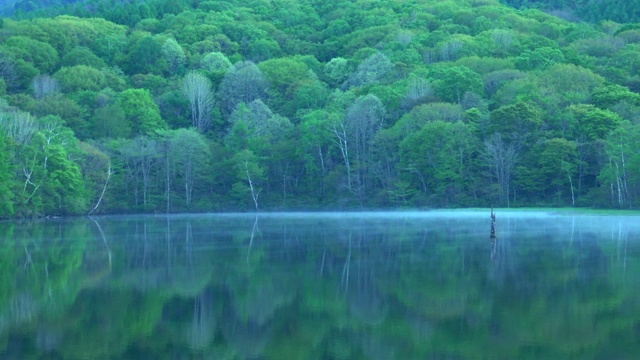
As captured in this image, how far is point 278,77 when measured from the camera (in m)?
108

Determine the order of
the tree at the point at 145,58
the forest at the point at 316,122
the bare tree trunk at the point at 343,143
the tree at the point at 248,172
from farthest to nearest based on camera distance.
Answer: the tree at the point at 145,58
the tree at the point at 248,172
the bare tree trunk at the point at 343,143
the forest at the point at 316,122

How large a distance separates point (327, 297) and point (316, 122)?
6428 cm

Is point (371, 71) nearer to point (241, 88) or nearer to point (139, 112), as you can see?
point (241, 88)

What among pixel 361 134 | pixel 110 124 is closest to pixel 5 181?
pixel 110 124

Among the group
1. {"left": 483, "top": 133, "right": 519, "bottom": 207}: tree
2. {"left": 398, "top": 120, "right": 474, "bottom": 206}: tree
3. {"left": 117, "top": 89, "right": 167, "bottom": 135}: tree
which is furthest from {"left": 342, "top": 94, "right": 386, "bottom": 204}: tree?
{"left": 117, "top": 89, "right": 167, "bottom": 135}: tree

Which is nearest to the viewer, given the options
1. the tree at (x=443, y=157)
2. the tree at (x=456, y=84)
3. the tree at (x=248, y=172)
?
the tree at (x=443, y=157)

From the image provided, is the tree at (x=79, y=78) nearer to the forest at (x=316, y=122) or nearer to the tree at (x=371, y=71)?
the forest at (x=316, y=122)

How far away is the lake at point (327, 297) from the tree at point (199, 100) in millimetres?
55140

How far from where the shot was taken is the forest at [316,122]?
74688 mm

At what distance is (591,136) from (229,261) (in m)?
48.4

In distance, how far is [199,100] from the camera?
98.9m

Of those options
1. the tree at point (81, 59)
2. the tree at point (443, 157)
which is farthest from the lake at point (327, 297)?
the tree at point (81, 59)

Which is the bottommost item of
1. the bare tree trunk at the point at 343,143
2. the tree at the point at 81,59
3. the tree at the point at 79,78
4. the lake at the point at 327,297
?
the lake at the point at 327,297

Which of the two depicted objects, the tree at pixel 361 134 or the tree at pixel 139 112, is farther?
the tree at pixel 139 112
